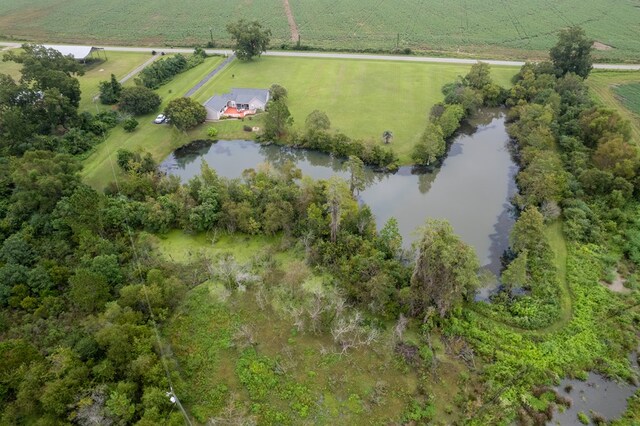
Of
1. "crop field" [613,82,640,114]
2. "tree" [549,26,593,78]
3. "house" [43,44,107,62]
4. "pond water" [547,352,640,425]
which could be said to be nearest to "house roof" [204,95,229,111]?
"house" [43,44,107,62]

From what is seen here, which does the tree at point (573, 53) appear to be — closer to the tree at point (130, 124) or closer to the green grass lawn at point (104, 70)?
the tree at point (130, 124)

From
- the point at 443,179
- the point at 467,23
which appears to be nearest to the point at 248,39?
the point at 443,179

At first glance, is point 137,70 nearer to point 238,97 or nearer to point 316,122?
point 238,97

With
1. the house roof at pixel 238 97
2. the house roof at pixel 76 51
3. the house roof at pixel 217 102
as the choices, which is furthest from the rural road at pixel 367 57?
the house roof at pixel 217 102

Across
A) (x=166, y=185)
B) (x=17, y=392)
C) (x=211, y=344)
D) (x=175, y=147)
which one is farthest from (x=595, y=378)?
(x=175, y=147)

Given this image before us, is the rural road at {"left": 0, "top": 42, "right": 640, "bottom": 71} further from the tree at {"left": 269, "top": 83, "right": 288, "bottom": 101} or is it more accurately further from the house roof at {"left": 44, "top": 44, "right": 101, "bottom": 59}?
the tree at {"left": 269, "top": 83, "right": 288, "bottom": 101}

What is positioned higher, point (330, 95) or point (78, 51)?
point (78, 51)
